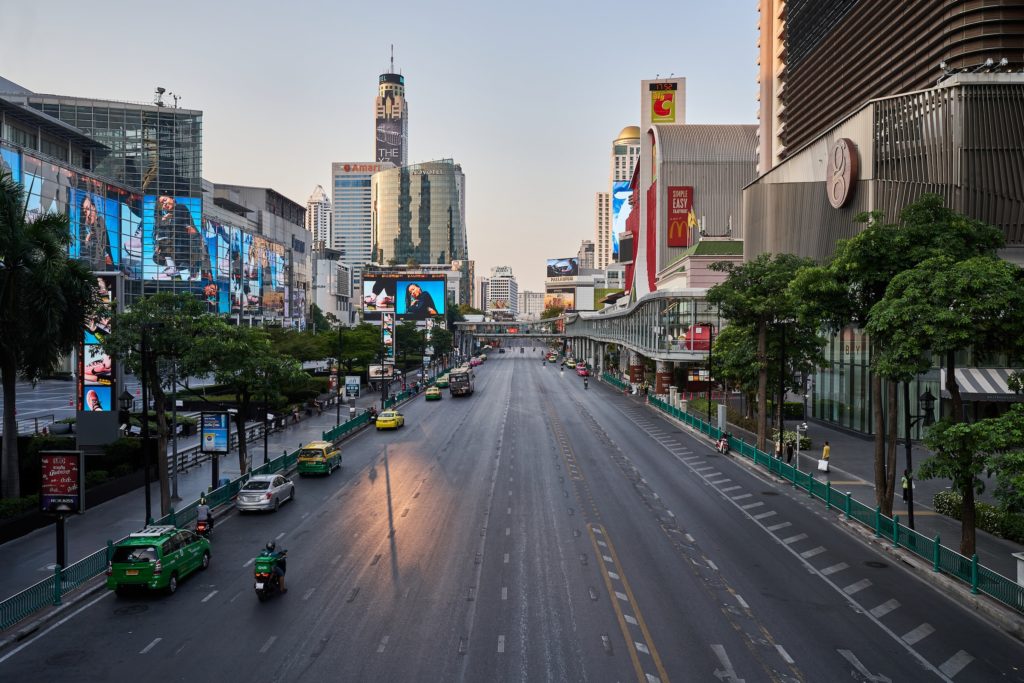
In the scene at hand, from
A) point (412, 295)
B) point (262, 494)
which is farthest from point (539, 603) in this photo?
point (412, 295)

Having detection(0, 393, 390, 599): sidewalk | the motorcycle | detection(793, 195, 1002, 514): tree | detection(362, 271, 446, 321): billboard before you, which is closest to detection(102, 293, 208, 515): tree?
detection(0, 393, 390, 599): sidewalk

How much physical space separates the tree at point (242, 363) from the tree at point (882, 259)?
79.5 ft

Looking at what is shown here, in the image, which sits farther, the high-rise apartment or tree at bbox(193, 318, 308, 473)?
the high-rise apartment

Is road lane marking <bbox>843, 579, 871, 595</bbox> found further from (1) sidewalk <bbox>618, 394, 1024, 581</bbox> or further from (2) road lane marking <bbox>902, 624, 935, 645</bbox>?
(1) sidewalk <bbox>618, 394, 1024, 581</bbox>

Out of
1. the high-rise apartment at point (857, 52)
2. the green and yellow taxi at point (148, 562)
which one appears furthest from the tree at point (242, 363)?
the high-rise apartment at point (857, 52)

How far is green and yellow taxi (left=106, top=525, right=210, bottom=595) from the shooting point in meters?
19.5

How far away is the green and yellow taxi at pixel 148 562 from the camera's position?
19.5 meters

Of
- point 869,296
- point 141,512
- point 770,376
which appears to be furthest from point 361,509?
point 770,376

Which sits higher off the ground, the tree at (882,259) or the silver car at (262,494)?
the tree at (882,259)

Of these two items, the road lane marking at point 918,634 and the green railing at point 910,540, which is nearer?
Answer: the road lane marking at point 918,634

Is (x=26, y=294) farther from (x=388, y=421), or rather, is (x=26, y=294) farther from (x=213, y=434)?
(x=388, y=421)

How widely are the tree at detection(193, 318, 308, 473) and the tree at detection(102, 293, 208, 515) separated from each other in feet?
2.11

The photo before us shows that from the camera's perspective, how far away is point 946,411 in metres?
44.2

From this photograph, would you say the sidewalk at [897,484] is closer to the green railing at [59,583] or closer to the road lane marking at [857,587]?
the road lane marking at [857,587]
